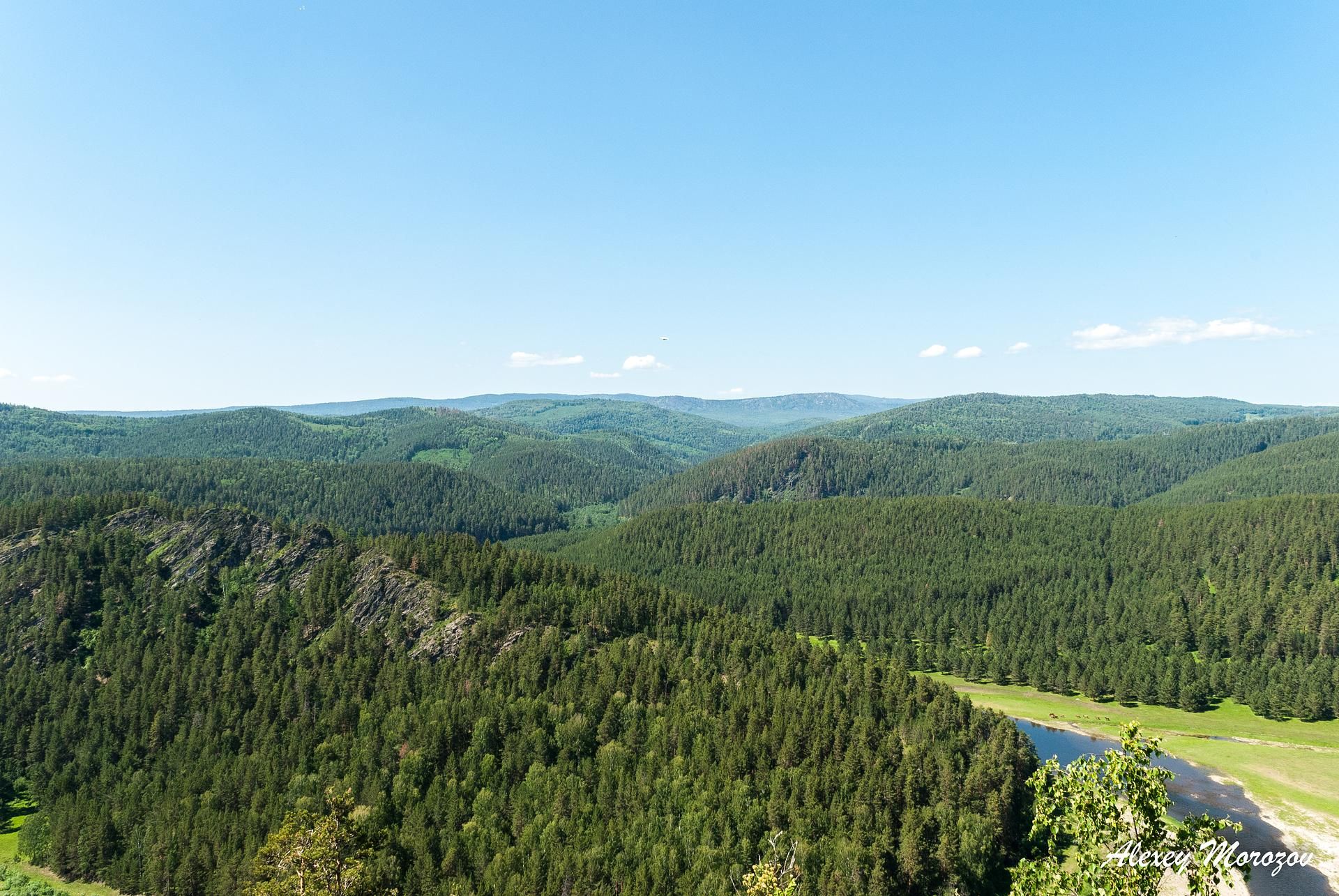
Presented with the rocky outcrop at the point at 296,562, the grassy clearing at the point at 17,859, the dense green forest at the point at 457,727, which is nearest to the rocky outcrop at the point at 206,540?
the dense green forest at the point at 457,727

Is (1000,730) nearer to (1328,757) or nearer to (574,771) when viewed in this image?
(574,771)

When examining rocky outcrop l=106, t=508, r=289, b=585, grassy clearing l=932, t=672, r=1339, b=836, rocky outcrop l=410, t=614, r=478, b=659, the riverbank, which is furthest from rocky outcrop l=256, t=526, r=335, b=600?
the riverbank

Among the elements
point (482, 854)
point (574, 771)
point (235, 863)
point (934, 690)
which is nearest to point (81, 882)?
point (235, 863)

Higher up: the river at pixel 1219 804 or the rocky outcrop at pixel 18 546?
the rocky outcrop at pixel 18 546

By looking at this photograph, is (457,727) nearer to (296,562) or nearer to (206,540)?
(296,562)

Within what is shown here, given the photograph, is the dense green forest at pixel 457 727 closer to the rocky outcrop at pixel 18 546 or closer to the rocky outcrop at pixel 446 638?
the rocky outcrop at pixel 446 638
